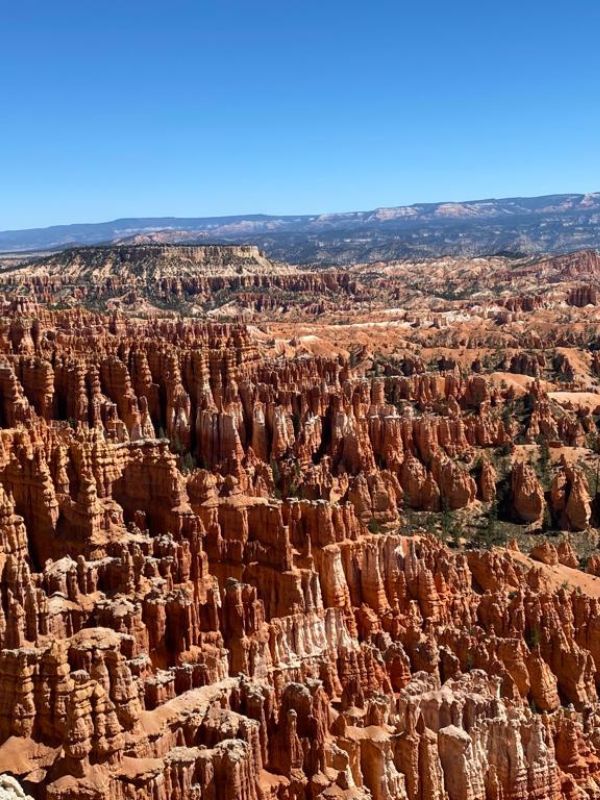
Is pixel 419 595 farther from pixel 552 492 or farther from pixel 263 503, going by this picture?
pixel 552 492

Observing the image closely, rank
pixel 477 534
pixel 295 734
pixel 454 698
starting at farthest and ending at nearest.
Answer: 1. pixel 477 534
2. pixel 454 698
3. pixel 295 734

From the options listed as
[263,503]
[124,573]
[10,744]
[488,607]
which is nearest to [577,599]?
[488,607]

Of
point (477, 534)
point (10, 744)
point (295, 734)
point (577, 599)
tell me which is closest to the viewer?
point (10, 744)

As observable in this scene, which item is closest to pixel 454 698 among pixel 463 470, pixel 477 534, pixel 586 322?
pixel 477 534

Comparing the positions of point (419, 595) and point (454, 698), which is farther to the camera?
point (419, 595)

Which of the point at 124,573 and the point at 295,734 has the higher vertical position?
the point at 124,573

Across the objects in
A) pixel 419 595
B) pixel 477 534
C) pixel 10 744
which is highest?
pixel 10 744
